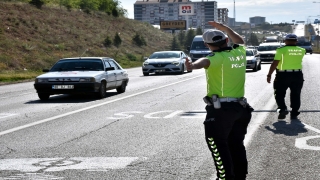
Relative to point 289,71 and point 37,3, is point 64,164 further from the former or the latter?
point 37,3

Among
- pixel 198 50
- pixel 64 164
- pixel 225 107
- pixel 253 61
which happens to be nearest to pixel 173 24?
pixel 198 50

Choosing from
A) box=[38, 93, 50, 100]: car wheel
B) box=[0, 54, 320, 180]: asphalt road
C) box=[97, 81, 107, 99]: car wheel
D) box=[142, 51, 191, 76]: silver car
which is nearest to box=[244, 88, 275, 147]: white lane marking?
box=[0, 54, 320, 180]: asphalt road

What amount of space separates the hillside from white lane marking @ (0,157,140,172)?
36256mm

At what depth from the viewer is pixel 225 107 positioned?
21.6ft

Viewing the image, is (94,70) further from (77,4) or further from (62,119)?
(77,4)

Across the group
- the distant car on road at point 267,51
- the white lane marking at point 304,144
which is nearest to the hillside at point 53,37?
the distant car on road at point 267,51

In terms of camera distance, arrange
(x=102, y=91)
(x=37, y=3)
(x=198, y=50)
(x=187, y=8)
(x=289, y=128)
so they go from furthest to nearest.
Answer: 1. (x=187, y=8)
2. (x=37, y=3)
3. (x=198, y=50)
4. (x=102, y=91)
5. (x=289, y=128)

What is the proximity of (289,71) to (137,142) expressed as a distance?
4.42m

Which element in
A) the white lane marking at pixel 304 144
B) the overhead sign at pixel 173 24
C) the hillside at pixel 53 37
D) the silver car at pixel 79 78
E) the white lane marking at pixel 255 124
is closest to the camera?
the white lane marking at pixel 304 144

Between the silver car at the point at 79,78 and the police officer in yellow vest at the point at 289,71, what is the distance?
7267mm

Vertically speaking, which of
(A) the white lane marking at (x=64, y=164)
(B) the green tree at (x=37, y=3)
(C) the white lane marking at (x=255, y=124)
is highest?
(B) the green tree at (x=37, y=3)

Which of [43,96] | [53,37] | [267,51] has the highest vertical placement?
[43,96]

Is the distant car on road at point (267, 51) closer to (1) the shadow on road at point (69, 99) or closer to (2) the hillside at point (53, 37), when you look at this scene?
(2) the hillside at point (53, 37)

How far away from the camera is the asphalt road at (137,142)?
27.2ft
